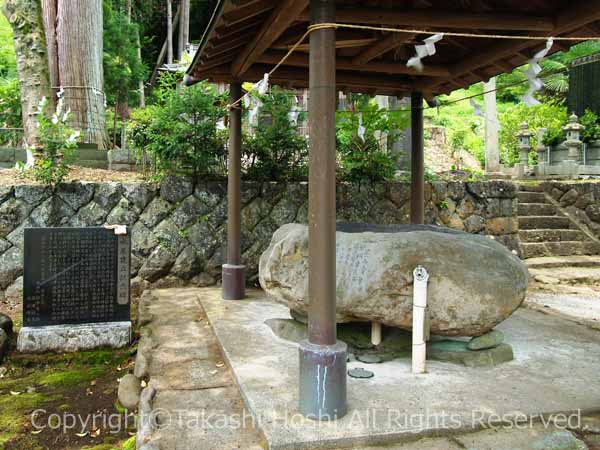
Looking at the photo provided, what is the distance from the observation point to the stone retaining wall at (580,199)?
1143 cm

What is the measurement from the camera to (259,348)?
4.47 m

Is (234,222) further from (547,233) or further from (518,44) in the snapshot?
(547,233)

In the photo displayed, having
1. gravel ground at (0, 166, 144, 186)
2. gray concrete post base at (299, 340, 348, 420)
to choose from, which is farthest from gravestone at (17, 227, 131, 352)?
gray concrete post base at (299, 340, 348, 420)

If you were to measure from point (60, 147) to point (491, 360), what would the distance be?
649 centimetres

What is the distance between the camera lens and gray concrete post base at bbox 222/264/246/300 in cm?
660

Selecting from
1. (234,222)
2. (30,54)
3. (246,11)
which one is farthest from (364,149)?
(30,54)

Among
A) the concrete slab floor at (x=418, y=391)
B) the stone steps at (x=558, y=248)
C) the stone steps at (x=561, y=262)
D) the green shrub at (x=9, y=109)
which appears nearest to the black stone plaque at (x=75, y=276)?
the concrete slab floor at (x=418, y=391)

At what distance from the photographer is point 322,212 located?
315 cm

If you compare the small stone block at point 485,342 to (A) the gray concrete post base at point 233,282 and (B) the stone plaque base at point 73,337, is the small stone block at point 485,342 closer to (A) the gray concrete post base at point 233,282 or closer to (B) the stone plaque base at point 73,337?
(A) the gray concrete post base at point 233,282

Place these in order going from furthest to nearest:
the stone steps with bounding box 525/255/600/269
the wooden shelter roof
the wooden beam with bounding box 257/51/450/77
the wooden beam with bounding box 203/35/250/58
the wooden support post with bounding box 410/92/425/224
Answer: the stone steps with bounding box 525/255/600/269
the wooden support post with bounding box 410/92/425/224
the wooden beam with bounding box 257/51/450/77
the wooden beam with bounding box 203/35/250/58
the wooden shelter roof

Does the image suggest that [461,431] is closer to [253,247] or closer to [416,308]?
[416,308]

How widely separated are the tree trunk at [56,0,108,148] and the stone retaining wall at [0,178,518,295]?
8.87 ft

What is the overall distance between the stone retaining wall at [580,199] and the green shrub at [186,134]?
890 cm

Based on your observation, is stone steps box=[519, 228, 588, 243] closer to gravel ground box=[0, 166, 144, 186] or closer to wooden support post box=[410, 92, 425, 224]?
wooden support post box=[410, 92, 425, 224]
